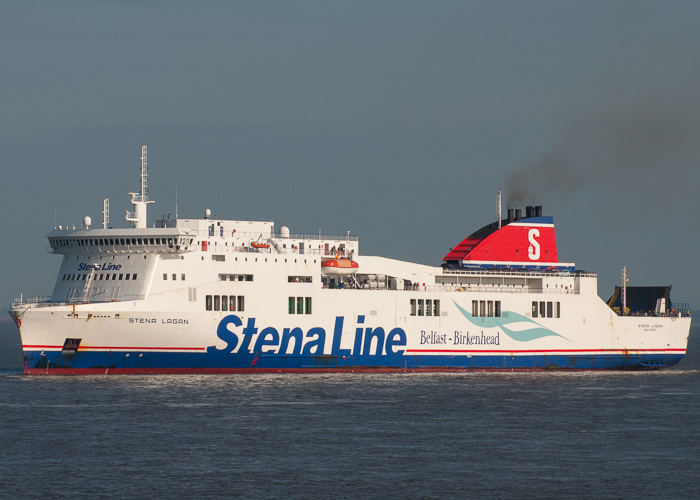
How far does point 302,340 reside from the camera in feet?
152

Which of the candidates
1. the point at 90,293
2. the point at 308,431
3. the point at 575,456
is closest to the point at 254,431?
the point at 308,431

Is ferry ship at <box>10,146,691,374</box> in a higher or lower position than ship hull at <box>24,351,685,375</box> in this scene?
higher

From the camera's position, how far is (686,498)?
76.5ft

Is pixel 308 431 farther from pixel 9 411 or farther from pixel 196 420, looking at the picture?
pixel 9 411

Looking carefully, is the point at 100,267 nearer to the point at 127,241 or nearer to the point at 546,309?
the point at 127,241

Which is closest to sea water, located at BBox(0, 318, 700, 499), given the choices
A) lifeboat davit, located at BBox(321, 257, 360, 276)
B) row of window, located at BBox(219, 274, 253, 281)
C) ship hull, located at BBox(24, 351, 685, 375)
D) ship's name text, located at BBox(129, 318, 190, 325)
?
ship hull, located at BBox(24, 351, 685, 375)

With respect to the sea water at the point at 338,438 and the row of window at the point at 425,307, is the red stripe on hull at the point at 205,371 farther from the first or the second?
the row of window at the point at 425,307

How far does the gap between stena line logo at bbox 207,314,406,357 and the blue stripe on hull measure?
0.26 metres

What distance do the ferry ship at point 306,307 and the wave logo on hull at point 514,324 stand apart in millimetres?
60

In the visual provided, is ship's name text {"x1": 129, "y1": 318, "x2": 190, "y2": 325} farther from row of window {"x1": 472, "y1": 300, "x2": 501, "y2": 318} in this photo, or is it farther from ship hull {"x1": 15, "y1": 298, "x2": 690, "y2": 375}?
row of window {"x1": 472, "y1": 300, "x2": 501, "y2": 318}

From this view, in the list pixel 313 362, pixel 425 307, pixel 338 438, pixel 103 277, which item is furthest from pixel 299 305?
pixel 338 438

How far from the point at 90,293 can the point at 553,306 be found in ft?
74.0

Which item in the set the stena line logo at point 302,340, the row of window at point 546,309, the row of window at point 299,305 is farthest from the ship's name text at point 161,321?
the row of window at point 546,309

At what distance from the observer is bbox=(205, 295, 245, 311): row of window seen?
Result: 44.5 m
